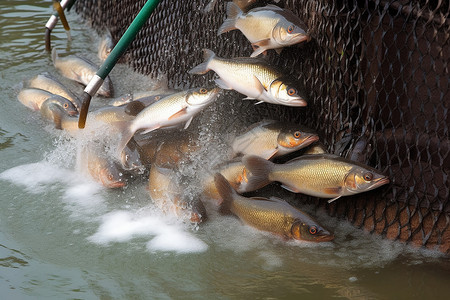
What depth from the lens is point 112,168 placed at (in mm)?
4891

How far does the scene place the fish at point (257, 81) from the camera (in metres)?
4.30

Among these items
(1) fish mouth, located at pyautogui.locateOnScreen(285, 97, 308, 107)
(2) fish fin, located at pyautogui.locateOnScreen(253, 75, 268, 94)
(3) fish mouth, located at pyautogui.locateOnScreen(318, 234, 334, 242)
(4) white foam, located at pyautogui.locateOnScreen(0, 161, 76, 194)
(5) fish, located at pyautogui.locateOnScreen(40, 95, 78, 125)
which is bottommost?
(4) white foam, located at pyautogui.locateOnScreen(0, 161, 76, 194)

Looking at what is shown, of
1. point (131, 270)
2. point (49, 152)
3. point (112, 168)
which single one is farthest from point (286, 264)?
point (49, 152)

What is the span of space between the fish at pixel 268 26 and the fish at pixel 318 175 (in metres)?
0.83

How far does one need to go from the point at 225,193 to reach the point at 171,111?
33.3 inches

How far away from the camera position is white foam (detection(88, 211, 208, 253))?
4.08 m

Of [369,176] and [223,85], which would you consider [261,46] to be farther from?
[369,176]

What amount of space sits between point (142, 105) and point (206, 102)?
80 centimetres

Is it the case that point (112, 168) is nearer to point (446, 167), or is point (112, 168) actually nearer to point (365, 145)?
point (365, 145)

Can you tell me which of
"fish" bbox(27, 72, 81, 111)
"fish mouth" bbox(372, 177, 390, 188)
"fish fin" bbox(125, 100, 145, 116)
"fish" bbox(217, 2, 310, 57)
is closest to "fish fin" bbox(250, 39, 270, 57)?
"fish" bbox(217, 2, 310, 57)

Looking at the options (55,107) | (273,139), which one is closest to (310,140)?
(273,139)

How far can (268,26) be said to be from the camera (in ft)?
14.6

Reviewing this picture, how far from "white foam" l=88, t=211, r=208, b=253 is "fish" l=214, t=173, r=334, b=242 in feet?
1.18

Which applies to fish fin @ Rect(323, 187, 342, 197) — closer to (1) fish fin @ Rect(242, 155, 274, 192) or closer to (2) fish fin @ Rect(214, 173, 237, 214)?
(1) fish fin @ Rect(242, 155, 274, 192)
